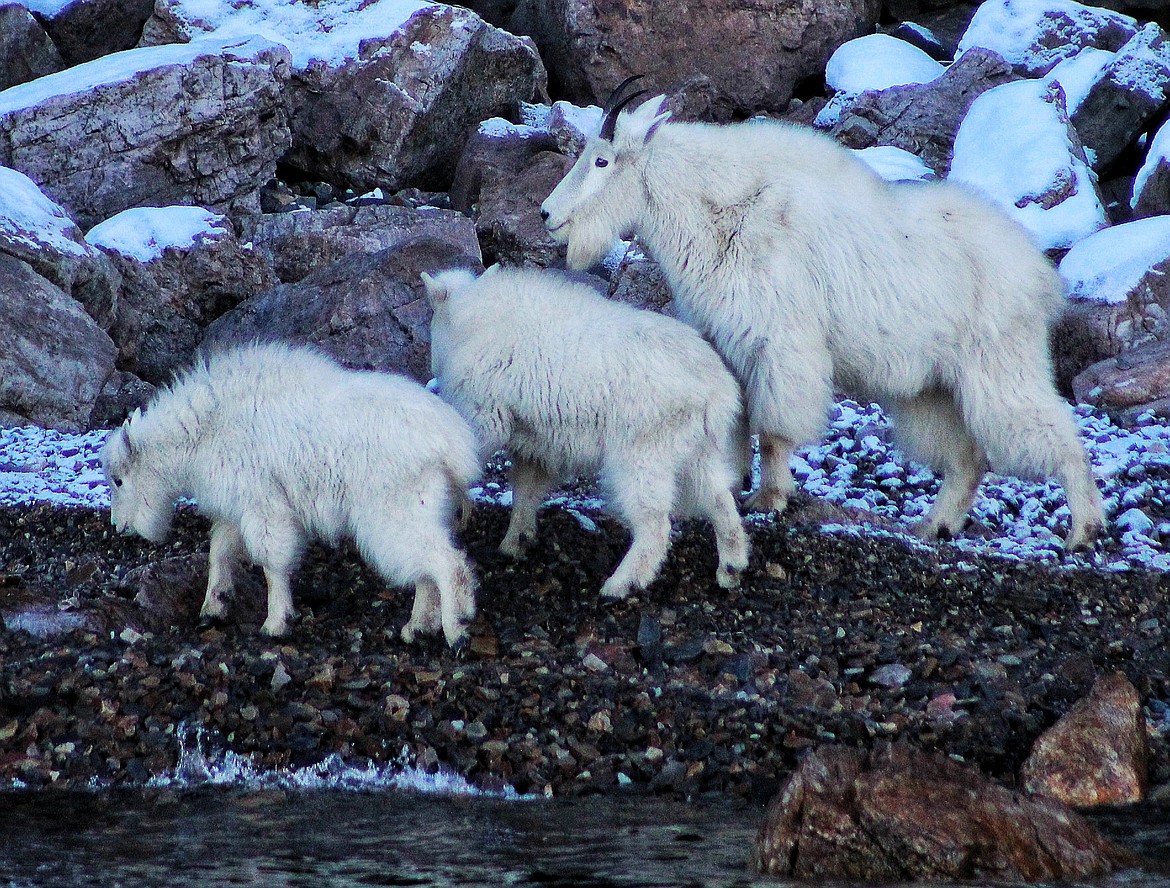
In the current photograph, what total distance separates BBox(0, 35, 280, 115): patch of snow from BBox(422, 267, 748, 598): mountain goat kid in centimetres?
960

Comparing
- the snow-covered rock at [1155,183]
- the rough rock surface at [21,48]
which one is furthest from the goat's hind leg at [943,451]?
the rough rock surface at [21,48]

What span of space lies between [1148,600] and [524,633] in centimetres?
356

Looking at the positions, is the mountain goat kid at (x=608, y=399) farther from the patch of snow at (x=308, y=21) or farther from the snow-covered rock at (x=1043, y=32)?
the snow-covered rock at (x=1043, y=32)

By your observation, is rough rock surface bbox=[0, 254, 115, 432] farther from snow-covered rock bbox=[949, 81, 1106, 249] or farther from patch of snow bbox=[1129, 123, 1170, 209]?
patch of snow bbox=[1129, 123, 1170, 209]

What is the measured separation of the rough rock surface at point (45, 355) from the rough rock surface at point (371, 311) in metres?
1.27

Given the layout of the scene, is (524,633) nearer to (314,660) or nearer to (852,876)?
(314,660)

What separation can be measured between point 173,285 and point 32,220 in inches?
62.0

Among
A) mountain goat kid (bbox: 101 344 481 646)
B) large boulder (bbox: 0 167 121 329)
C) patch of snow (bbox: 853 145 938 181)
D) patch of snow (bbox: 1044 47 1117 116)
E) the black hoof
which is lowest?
large boulder (bbox: 0 167 121 329)

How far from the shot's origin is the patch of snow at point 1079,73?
17.7 m

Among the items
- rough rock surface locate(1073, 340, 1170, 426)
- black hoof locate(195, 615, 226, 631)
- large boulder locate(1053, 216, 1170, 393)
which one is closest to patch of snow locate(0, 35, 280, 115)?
large boulder locate(1053, 216, 1170, 393)

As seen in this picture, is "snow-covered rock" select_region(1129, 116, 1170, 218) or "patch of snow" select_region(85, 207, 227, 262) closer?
"patch of snow" select_region(85, 207, 227, 262)

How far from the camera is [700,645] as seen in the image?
7.33 m

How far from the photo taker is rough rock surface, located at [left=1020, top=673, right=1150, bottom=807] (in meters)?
5.77

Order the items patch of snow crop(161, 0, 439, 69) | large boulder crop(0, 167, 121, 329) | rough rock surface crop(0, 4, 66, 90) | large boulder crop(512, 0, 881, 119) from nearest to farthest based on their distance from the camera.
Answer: large boulder crop(0, 167, 121, 329) < patch of snow crop(161, 0, 439, 69) < rough rock surface crop(0, 4, 66, 90) < large boulder crop(512, 0, 881, 119)
